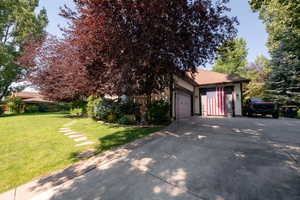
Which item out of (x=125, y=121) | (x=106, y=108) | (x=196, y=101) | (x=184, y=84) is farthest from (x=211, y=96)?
(x=106, y=108)

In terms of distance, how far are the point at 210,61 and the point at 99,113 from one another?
708 centimetres

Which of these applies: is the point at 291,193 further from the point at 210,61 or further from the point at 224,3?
the point at 224,3

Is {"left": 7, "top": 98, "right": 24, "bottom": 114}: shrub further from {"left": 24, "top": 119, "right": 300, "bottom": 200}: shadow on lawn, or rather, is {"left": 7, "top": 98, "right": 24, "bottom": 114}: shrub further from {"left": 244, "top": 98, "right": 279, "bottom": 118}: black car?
{"left": 244, "top": 98, "right": 279, "bottom": 118}: black car

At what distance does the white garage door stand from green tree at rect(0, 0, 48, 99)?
Result: 60.0 feet

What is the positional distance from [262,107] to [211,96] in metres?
3.59

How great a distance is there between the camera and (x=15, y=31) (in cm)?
1579

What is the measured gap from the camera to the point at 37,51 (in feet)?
35.2

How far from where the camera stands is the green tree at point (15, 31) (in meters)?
14.1

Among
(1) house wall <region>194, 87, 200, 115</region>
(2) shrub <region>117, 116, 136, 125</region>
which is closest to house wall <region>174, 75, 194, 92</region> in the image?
(1) house wall <region>194, 87, 200, 115</region>

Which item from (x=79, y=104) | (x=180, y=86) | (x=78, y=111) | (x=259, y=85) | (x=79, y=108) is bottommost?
(x=78, y=111)

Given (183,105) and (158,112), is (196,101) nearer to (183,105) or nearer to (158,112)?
(183,105)

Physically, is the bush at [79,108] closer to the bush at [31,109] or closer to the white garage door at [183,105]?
the white garage door at [183,105]

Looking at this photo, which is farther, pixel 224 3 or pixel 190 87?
pixel 190 87

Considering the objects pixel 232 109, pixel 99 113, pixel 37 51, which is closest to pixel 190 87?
pixel 232 109
